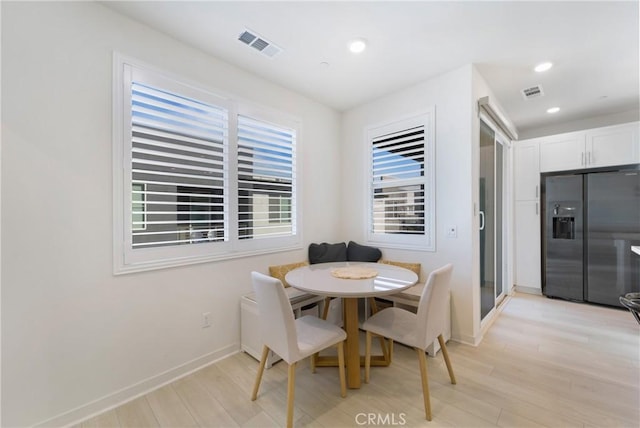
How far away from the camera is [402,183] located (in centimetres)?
292

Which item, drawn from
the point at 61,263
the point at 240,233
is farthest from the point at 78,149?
the point at 240,233

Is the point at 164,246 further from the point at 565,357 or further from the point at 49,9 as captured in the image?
the point at 565,357

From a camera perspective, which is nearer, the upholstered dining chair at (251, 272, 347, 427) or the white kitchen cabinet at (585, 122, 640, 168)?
the upholstered dining chair at (251, 272, 347, 427)

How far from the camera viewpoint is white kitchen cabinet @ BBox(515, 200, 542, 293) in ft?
12.5

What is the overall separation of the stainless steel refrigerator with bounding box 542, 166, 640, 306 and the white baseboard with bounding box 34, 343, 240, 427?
442 cm

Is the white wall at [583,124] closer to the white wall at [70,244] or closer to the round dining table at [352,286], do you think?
the round dining table at [352,286]

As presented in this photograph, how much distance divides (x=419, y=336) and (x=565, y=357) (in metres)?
1.64

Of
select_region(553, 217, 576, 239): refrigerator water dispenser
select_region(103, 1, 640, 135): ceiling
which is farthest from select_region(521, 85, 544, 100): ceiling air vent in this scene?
select_region(553, 217, 576, 239): refrigerator water dispenser

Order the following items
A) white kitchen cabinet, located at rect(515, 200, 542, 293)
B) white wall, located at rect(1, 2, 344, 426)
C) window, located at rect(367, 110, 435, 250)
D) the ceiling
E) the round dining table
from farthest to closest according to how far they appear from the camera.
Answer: white kitchen cabinet, located at rect(515, 200, 542, 293) < window, located at rect(367, 110, 435, 250) < the ceiling < the round dining table < white wall, located at rect(1, 2, 344, 426)

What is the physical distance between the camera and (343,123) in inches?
139

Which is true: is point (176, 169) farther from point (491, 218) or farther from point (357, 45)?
point (491, 218)

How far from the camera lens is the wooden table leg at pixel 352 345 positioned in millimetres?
1843

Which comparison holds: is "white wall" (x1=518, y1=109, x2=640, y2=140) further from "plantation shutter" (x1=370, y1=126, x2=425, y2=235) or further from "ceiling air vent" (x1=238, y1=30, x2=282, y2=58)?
"ceiling air vent" (x1=238, y1=30, x2=282, y2=58)

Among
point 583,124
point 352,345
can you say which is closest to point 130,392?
point 352,345
